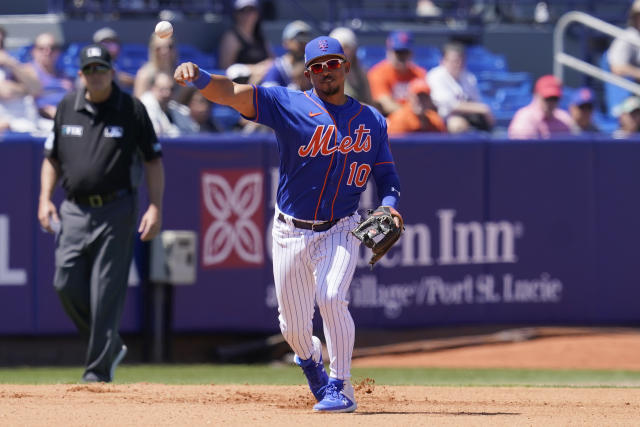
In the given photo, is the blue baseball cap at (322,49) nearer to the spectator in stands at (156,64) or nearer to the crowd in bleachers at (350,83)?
the crowd in bleachers at (350,83)

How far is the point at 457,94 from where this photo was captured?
12516mm

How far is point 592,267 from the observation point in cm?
1145

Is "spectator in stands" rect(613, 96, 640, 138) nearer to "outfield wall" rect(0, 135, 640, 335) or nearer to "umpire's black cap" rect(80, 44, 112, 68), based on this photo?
"outfield wall" rect(0, 135, 640, 335)

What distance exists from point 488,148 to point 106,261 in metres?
4.76

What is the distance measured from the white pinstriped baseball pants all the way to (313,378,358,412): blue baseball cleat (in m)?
0.05

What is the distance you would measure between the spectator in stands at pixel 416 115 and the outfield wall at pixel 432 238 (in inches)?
14.9

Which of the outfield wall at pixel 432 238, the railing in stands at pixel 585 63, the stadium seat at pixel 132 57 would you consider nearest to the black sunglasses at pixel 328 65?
the outfield wall at pixel 432 238

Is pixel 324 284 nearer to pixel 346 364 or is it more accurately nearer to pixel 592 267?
pixel 346 364

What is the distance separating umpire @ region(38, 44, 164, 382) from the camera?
7555mm

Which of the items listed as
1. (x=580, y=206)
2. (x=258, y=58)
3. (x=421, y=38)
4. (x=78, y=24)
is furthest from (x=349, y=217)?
(x=421, y=38)

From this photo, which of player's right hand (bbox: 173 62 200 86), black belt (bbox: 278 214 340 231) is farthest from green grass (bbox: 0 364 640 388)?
player's right hand (bbox: 173 62 200 86)

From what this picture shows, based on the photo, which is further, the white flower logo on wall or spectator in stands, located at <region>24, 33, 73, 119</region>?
spectator in stands, located at <region>24, 33, 73, 119</region>

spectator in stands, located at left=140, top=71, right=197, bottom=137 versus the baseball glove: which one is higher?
spectator in stands, located at left=140, top=71, right=197, bottom=137

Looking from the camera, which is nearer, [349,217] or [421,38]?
[349,217]
